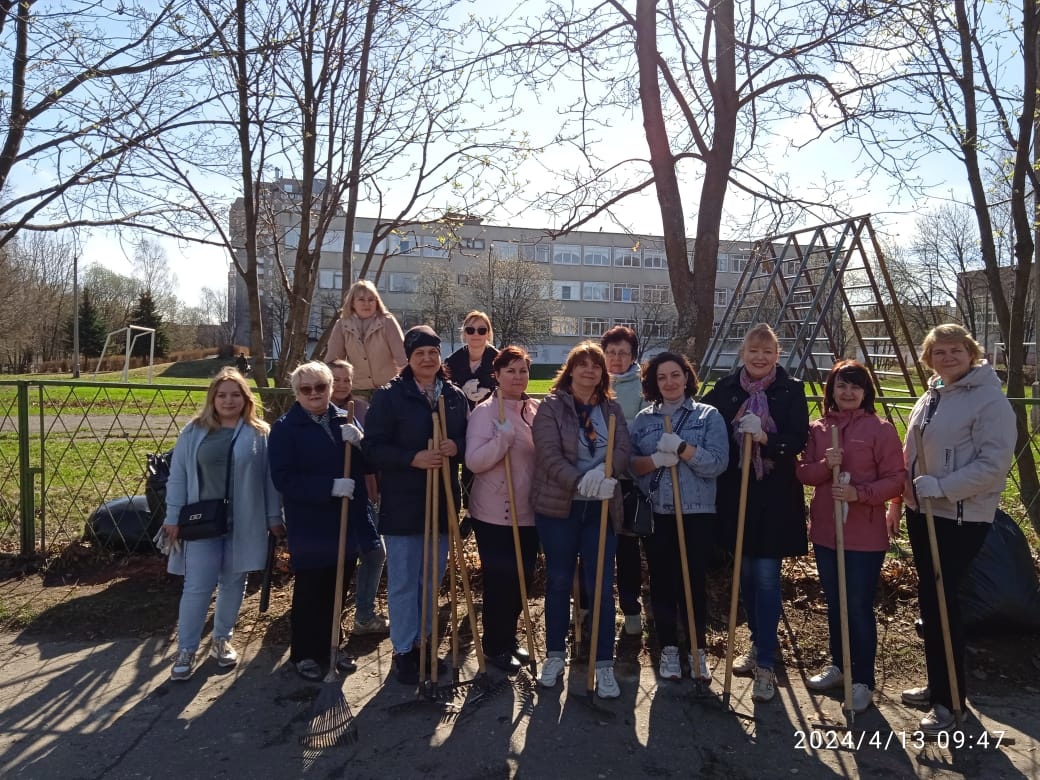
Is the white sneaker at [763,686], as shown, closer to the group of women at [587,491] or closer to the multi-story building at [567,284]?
the group of women at [587,491]

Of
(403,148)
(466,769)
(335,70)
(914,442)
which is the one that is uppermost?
(335,70)

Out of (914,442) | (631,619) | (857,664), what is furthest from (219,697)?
(914,442)

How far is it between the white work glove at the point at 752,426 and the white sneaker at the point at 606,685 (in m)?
1.38

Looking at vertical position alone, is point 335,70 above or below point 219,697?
above

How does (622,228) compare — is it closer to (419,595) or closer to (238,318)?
(419,595)

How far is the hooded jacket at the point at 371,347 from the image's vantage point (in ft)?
16.0

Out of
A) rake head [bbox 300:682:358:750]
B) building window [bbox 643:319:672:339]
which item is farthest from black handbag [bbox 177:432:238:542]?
building window [bbox 643:319:672:339]

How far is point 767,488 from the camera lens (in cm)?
363

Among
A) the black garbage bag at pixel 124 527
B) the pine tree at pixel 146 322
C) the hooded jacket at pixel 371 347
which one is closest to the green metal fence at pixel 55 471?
the black garbage bag at pixel 124 527

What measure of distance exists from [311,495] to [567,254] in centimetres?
4695

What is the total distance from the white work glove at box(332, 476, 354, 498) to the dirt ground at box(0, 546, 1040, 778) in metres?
0.99

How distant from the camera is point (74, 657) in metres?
3.97

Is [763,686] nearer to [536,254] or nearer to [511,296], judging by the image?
[511,296]

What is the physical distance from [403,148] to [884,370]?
18.1 feet
